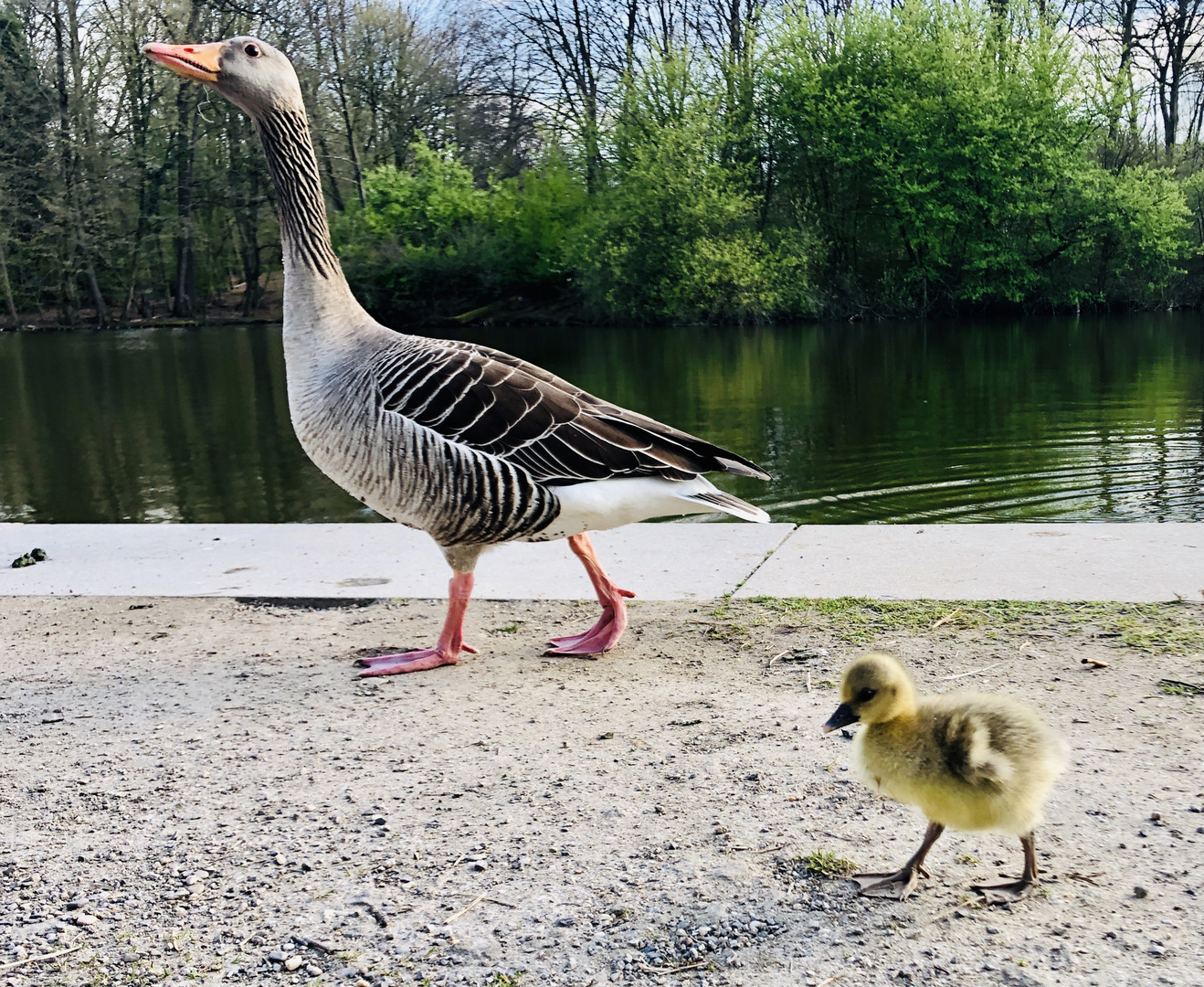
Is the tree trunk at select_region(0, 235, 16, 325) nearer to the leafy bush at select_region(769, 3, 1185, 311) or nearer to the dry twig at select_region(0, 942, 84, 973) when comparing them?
the leafy bush at select_region(769, 3, 1185, 311)

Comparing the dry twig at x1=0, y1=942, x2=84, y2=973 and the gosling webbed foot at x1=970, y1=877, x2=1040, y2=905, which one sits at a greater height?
the dry twig at x1=0, y1=942, x2=84, y2=973

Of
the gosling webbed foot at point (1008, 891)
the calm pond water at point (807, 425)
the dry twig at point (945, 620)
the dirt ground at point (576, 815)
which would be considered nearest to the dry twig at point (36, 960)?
the dirt ground at point (576, 815)

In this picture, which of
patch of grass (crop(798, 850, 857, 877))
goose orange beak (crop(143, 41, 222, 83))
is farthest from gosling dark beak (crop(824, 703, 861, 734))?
goose orange beak (crop(143, 41, 222, 83))

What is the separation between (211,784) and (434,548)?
3.49 m

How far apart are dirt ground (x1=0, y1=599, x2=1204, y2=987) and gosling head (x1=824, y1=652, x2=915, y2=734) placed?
16.4 inches

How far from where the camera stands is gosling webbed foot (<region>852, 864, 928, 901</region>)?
2.87 m

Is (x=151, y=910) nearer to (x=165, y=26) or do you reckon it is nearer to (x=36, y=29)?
(x=165, y=26)

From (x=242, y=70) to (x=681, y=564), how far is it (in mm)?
3484

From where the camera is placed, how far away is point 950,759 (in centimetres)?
279

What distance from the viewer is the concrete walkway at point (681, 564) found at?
19.0ft

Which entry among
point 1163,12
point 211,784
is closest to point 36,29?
point 1163,12

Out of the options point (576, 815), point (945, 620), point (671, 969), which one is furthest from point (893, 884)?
point (945, 620)

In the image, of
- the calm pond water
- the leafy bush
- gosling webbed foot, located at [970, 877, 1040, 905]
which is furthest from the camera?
the leafy bush

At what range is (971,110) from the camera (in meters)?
38.7
